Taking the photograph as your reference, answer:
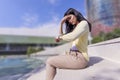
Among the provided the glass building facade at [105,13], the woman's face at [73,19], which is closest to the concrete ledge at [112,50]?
the woman's face at [73,19]

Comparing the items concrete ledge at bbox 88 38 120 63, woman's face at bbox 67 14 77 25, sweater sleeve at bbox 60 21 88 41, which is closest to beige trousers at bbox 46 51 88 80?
sweater sleeve at bbox 60 21 88 41

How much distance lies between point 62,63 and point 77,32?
38cm

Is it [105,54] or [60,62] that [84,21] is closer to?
[60,62]

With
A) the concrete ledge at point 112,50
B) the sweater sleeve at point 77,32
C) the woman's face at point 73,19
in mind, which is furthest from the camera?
the concrete ledge at point 112,50

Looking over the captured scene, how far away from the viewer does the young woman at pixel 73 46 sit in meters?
2.20

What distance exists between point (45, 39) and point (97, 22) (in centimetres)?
1476

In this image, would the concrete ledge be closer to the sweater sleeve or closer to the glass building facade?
the sweater sleeve

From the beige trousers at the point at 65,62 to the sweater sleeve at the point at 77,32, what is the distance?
0.76ft

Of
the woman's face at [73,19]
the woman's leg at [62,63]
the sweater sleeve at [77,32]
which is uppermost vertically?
the woman's face at [73,19]

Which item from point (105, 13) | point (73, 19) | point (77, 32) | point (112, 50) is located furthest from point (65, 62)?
point (105, 13)

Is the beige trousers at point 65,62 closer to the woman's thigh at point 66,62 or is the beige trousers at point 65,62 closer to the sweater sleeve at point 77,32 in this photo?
the woman's thigh at point 66,62

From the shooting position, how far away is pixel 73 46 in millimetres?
2441

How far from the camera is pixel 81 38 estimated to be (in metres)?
2.38

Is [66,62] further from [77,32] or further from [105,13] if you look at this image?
[105,13]
